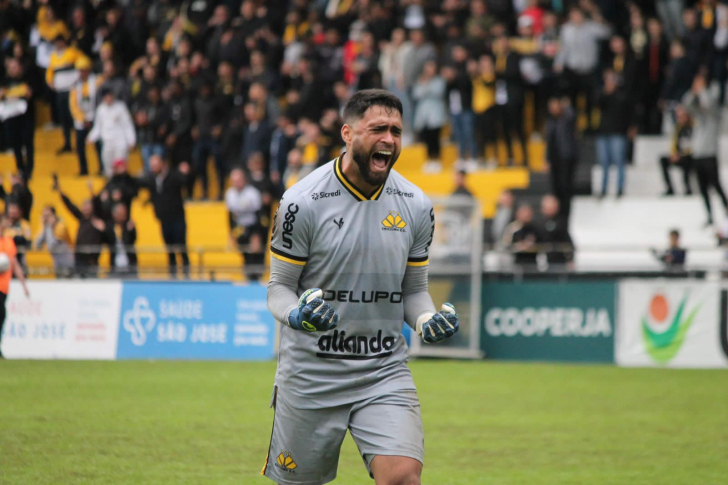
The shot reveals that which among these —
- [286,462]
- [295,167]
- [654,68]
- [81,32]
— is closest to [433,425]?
[286,462]

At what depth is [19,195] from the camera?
21.6 meters

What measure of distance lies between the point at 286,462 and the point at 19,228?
1530 cm

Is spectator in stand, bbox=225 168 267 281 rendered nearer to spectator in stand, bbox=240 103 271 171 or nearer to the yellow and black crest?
spectator in stand, bbox=240 103 271 171

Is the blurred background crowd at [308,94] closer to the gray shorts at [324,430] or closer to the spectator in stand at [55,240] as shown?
the spectator in stand at [55,240]

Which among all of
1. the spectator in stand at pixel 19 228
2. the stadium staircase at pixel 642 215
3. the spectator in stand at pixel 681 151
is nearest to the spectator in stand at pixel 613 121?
the spectator in stand at pixel 681 151

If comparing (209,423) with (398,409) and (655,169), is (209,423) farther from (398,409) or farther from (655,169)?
(655,169)

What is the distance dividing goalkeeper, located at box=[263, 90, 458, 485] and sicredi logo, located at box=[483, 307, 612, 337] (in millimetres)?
12514

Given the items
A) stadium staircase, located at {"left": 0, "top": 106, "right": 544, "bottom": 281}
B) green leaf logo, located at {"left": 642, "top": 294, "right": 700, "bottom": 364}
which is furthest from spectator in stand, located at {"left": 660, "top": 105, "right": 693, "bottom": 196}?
green leaf logo, located at {"left": 642, "top": 294, "right": 700, "bottom": 364}

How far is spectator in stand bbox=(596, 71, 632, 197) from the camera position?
20828mm

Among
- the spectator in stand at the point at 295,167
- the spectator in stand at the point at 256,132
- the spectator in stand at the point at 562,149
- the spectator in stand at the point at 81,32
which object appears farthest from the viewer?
the spectator in stand at the point at 81,32

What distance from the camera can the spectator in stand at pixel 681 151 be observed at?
20.1 m

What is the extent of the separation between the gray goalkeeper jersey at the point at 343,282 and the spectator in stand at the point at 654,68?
58.6ft

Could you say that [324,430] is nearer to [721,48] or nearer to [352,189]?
[352,189]

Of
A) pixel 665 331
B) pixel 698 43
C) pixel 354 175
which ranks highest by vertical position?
pixel 698 43
